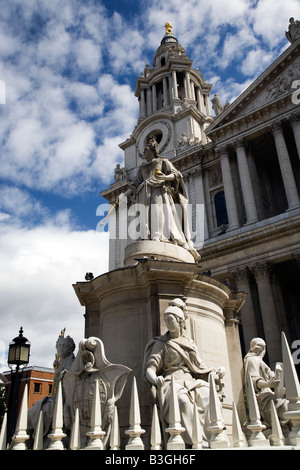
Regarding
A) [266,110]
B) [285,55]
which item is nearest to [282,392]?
[266,110]

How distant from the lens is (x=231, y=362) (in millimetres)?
7395

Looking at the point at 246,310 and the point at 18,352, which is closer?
the point at 18,352

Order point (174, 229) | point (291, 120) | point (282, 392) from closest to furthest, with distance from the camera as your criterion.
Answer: point (282, 392)
point (174, 229)
point (291, 120)

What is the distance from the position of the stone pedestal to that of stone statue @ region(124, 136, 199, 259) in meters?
1.39

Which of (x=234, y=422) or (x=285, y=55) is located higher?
(x=285, y=55)

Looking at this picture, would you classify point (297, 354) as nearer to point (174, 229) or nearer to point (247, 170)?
point (247, 170)

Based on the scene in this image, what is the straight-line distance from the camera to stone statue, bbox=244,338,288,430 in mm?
5523

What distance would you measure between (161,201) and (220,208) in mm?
21449

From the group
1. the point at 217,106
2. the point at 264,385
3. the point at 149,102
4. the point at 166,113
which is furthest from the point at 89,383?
the point at 149,102

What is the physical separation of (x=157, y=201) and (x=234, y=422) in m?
5.11

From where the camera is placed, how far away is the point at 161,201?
809cm

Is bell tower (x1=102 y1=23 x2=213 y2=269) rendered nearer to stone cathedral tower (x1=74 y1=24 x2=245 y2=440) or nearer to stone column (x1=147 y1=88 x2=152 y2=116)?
stone column (x1=147 y1=88 x2=152 y2=116)

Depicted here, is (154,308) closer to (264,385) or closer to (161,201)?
(264,385)

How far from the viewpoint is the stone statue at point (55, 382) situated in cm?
470
